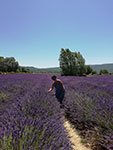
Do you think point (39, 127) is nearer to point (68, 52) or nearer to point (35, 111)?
point (35, 111)

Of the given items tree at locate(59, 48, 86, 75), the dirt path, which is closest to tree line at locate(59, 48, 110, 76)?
tree at locate(59, 48, 86, 75)

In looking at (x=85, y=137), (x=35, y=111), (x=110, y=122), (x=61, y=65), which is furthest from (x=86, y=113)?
(x=61, y=65)

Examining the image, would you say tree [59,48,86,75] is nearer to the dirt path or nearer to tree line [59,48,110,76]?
tree line [59,48,110,76]

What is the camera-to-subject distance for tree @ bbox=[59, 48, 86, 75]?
26.9 metres

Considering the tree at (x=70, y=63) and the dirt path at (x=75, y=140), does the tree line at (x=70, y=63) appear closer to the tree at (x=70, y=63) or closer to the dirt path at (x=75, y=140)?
the tree at (x=70, y=63)

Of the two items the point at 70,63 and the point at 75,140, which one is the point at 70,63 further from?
the point at 75,140

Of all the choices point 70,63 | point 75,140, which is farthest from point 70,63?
point 75,140

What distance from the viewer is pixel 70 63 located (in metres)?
27.2

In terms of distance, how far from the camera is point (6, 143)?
1007 millimetres

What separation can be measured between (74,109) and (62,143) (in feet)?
5.79

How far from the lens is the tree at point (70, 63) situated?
2689 cm

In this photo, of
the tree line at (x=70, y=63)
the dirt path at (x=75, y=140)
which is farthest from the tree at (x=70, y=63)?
the dirt path at (x=75, y=140)

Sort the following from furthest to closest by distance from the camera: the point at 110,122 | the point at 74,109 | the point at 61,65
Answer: the point at 61,65, the point at 74,109, the point at 110,122

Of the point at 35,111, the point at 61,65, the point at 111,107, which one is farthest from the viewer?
the point at 61,65
